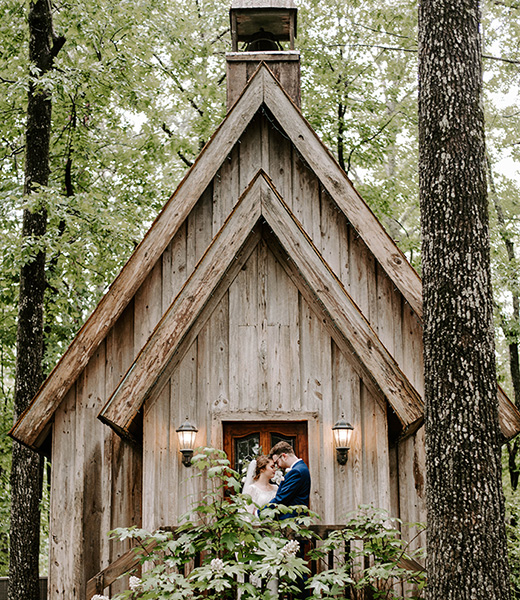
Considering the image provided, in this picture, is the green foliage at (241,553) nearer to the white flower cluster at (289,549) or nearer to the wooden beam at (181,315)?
the white flower cluster at (289,549)

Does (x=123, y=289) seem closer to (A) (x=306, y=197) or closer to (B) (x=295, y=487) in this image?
(A) (x=306, y=197)

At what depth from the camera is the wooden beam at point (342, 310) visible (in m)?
7.34

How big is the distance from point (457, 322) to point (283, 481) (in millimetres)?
2824

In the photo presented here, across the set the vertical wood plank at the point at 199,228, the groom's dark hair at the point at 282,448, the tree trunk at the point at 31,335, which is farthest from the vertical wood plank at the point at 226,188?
the tree trunk at the point at 31,335

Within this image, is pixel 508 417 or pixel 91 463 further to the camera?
pixel 91 463

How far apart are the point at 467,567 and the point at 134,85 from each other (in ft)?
36.3

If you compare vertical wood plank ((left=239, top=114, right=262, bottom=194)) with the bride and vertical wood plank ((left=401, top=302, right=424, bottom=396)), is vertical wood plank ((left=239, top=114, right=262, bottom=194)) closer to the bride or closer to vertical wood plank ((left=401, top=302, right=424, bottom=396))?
vertical wood plank ((left=401, top=302, right=424, bottom=396))

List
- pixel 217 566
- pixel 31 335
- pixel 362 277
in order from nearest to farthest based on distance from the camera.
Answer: pixel 217 566 < pixel 362 277 < pixel 31 335

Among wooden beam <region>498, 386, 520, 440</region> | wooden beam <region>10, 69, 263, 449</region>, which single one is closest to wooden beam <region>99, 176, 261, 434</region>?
wooden beam <region>10, 69, 263, 449</region>

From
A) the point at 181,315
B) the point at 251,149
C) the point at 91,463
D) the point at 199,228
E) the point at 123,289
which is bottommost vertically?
the point at 91,463

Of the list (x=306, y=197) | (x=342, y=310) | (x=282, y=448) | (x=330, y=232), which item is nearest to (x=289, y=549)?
(x=282, y=448)

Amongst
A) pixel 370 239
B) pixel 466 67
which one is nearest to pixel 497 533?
pixel 466 67

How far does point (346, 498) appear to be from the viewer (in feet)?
26.4

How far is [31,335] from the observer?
11.8 m
